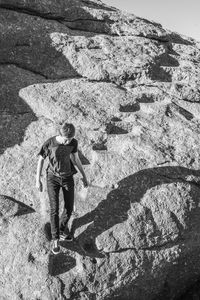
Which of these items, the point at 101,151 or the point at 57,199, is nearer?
the point at 57,199

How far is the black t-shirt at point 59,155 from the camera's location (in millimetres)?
10719

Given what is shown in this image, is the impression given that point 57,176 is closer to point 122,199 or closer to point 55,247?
point 55,247

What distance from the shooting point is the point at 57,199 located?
10.7 meters

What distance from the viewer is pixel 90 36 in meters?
18.2

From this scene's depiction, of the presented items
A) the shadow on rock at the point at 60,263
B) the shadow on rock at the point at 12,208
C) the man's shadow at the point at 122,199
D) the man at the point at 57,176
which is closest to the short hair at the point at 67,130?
the man at the point at 57,176

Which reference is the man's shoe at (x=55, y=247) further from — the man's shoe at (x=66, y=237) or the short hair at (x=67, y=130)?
the short hair at (x=67, y=130)

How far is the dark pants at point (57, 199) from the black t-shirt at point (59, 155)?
173 mm

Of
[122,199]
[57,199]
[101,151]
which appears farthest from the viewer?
[101,151]

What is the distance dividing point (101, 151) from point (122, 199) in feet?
6.72

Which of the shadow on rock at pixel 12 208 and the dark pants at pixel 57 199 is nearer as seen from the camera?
the dark pants at pixel 57 199

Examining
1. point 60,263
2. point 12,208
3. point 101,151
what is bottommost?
point 60,263

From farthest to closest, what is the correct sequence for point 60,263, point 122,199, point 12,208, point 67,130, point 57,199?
point 122,199 < point 12,208 < point 60,263 < point 57,199 < point 67,130

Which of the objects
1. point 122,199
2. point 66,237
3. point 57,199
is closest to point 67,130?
point 57,199

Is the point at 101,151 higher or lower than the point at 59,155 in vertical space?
lower
